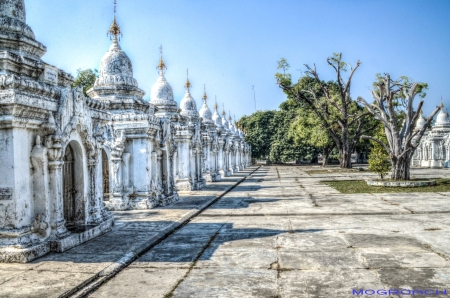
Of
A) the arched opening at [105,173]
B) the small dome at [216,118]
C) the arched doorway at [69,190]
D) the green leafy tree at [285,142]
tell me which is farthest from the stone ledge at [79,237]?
the green leafy tree at [285,142]

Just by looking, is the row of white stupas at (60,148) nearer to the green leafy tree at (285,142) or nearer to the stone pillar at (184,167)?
the stone pillar at (184,167)

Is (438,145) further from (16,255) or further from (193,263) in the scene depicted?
(16,255)

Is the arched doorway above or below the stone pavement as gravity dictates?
above

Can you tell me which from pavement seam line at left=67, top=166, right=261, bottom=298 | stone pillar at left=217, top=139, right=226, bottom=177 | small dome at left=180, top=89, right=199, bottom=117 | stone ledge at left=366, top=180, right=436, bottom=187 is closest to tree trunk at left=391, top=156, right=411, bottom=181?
stone ledge at left=366, top=180, right=436, bottom=187

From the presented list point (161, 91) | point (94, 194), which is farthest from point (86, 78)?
point (94, 194)

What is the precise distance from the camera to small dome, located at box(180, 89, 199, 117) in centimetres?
2418

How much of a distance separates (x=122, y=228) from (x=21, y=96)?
4.07 meters

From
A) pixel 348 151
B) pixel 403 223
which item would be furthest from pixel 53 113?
pixel 348 151

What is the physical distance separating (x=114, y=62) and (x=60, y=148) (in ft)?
21.4

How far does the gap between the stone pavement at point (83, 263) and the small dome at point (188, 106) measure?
46.3 ft

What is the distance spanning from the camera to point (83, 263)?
6.46m

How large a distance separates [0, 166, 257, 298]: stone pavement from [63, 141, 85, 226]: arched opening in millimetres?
693

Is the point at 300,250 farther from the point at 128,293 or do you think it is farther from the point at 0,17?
the point at 0,17

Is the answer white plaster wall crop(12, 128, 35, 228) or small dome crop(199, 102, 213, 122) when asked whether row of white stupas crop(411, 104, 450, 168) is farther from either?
white plaster wall crop(12, 128, 35, 228)
